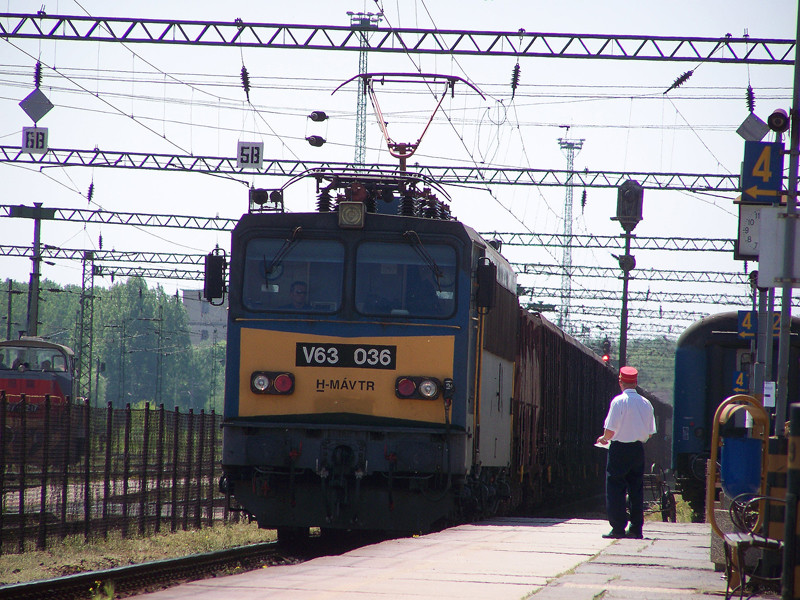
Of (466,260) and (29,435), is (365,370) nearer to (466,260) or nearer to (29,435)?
(466,260)

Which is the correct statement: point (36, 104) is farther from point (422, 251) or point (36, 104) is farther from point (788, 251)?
point (788, 251)

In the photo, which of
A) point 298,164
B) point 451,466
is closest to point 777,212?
point 451,466

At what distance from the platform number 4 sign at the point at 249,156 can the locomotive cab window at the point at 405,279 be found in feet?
58.9

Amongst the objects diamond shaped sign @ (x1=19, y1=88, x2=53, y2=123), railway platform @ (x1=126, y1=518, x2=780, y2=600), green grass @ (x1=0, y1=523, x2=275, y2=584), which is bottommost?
green grass @ (x1=0, y1=523, x2=275, y2=584)

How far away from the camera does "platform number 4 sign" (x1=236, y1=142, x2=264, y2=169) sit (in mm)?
28781

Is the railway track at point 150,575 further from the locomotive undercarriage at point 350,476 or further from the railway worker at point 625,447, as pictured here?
the railway worker at point 625,447

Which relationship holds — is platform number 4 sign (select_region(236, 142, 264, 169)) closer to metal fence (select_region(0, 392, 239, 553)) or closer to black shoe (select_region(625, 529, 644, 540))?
metal fence (select_region(0, 392, 239, 553))

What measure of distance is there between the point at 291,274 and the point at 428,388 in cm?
186

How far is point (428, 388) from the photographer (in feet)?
36.0

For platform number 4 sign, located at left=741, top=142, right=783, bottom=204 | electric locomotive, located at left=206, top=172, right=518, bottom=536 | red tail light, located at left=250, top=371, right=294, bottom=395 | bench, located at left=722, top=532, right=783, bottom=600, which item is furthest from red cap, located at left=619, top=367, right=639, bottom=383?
bench, located at left=722, top=532, right=783, bottom=600

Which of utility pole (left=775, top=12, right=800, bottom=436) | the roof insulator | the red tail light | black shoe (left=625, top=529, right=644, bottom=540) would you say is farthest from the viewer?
the roof insulator

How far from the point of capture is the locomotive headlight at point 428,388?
11.0 m

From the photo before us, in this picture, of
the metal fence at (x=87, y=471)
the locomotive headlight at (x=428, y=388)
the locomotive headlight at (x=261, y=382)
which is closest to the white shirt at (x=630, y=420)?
the locomotive headlight at (x=428, y=388)

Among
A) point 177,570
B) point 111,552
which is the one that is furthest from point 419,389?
point 111,552
